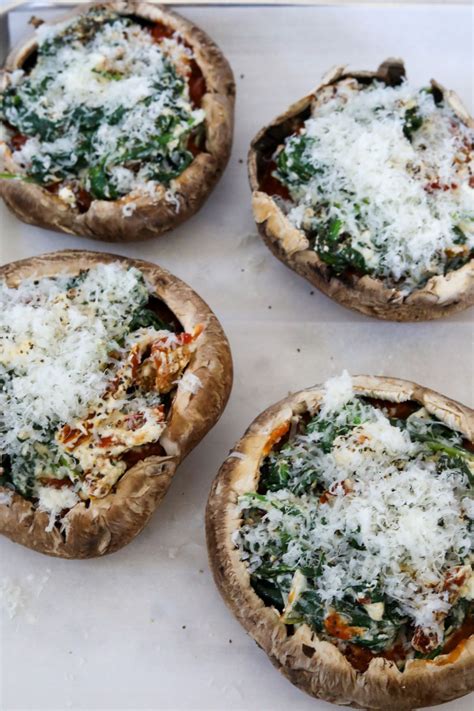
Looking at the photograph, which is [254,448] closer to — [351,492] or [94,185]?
[351,492]

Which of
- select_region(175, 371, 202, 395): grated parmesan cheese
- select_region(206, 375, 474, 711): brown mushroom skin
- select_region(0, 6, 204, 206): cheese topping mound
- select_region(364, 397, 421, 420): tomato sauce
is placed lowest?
select_region(206, 375, 474, 711): brown mushroom skin

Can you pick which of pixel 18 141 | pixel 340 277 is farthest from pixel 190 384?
pixel 18 141

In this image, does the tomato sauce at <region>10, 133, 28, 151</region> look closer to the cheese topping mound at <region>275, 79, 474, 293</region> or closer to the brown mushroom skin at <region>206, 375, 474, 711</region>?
the cheese topping mound at <region>275, 79, 474, 293</region>

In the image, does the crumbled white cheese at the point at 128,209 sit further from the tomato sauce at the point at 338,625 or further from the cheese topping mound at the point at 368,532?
the tomato sauce at the point at 338,625

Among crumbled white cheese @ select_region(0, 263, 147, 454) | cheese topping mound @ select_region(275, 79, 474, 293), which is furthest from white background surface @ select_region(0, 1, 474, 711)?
crumbled white cheese @ select_region(0, 263, 147, 454)

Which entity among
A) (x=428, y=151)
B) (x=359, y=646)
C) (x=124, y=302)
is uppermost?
(x=428, y=151)

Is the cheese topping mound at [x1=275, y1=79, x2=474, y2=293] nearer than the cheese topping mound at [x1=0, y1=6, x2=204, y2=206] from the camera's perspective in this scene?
Yes

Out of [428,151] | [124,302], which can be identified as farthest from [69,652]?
[428,151]
